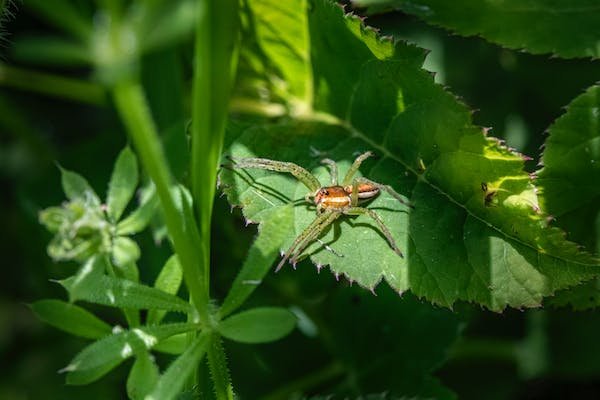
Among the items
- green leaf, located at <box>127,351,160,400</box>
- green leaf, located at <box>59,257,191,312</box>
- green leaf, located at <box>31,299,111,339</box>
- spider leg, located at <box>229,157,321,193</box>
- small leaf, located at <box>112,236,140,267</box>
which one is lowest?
green leaf, located at <box>127,351,160,400</box>

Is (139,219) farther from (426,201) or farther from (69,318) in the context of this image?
(426,201)

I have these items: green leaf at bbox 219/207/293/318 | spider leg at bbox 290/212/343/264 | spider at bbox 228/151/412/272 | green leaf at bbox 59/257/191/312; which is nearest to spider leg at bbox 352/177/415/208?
spider at bbox 228/151/412/272

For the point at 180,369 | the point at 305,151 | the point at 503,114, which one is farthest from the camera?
the point at 503,114

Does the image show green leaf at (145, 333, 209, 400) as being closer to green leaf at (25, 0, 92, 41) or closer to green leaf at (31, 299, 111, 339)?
A: green leaf at (31, 299, 111, 339)

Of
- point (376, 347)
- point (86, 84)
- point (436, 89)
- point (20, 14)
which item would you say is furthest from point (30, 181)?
point (436, 89)

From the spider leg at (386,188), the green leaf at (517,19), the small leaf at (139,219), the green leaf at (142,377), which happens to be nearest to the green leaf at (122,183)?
Answer: the small leaf at (139,219)

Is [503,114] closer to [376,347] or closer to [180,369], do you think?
[376,347]

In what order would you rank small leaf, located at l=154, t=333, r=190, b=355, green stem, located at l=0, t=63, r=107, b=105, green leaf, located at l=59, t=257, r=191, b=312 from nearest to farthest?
green leaf, located at l=59, t=257, r=191, b=312, small leaf, located at l=154, t=333, r=190, b=355, green stem, located at l=0, t=63, r=107, b=105
